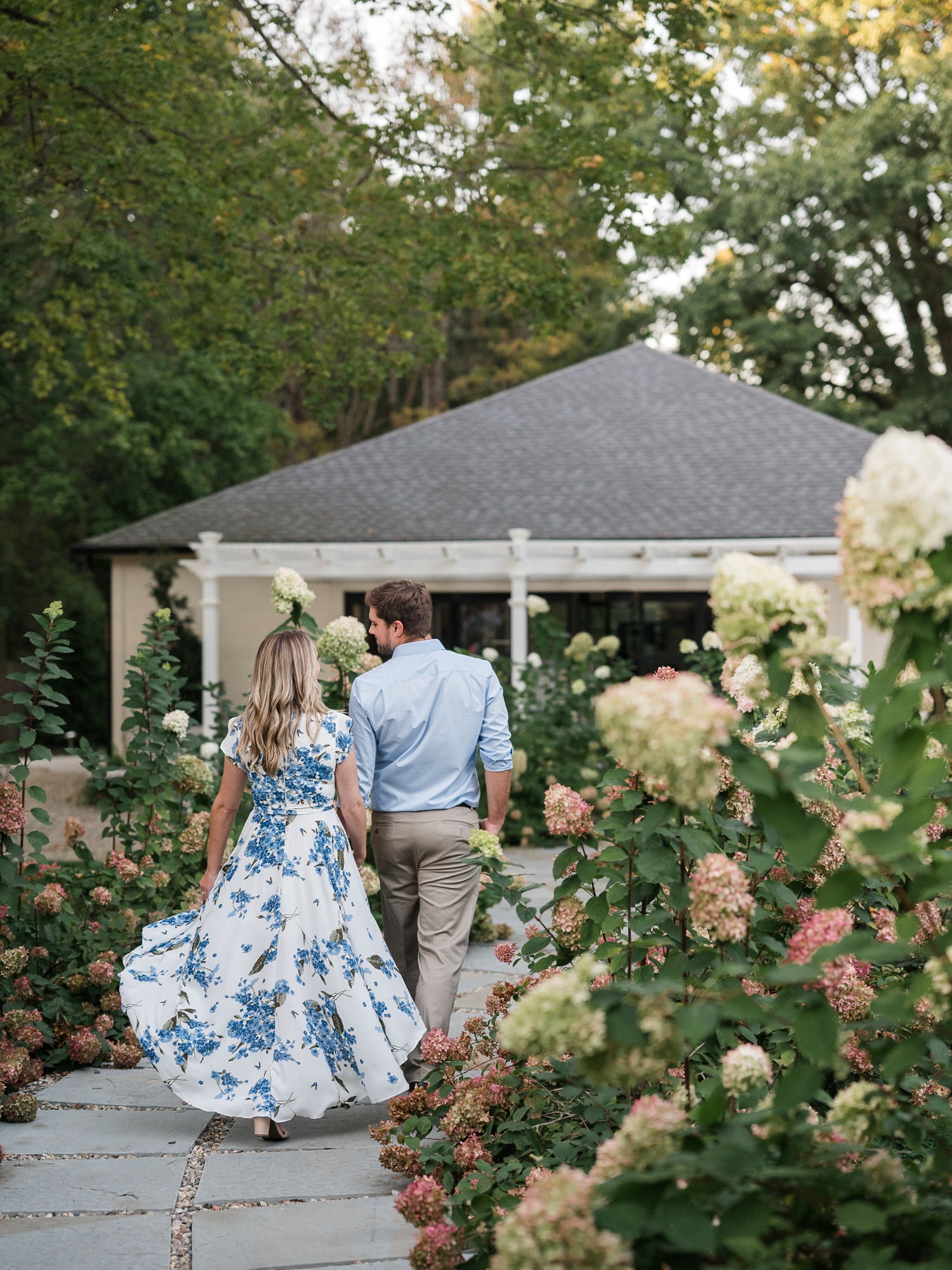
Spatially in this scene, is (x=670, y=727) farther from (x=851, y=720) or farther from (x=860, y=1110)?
(x=851, y=720)

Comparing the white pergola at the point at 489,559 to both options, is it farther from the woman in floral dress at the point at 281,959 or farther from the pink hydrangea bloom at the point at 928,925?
the pink hydrangea bloom at the point at 928,925

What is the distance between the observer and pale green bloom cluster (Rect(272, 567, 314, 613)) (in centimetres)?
555

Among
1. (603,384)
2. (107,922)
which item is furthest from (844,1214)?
(603,384)

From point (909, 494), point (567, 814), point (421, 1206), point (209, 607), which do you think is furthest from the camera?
point (209, 607)

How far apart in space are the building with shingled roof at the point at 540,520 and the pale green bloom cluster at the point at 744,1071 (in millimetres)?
11165

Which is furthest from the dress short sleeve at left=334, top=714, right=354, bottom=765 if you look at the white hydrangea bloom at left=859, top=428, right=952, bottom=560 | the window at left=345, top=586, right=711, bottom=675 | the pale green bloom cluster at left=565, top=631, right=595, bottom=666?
the window at left=345, top=586, right=711, bottom=675

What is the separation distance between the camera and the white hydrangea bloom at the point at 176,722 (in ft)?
19.1

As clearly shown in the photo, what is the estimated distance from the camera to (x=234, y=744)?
427 cm

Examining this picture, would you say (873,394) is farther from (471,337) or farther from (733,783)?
(733,783)

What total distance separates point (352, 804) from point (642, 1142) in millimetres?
2612

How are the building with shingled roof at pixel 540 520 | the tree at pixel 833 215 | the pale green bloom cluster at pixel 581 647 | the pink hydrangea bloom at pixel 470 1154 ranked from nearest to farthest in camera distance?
the pink hydrangea bloom at pixel 470 1154 → the pale green bloom cluster at pixel 581 647 → the building with shingled roof at pixel 540 520 → the tree at pixel 833 215

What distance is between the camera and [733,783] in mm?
3234

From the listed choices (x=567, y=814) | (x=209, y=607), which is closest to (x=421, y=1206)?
(x=567, y=814)

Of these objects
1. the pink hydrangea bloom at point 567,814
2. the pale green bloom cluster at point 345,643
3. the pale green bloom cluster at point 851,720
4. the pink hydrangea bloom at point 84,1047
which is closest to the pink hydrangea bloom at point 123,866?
the pink hydrangea bloom at point 84,1047
